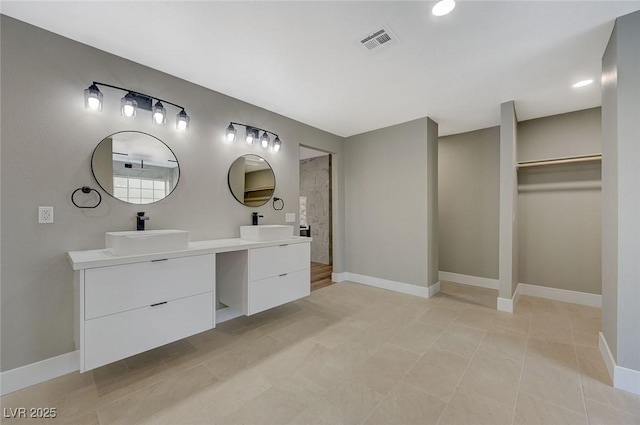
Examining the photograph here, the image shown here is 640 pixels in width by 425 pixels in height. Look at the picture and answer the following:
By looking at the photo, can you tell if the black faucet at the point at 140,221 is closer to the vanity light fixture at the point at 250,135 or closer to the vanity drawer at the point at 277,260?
the vanity drawer at the point at 277,260

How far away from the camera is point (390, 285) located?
4.05 meters

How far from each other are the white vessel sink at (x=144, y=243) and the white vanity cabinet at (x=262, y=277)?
621 millimetres

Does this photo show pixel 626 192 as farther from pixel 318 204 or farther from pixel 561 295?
pixel 318 204

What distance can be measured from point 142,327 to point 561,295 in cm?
491

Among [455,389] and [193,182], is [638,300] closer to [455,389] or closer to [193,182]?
[455,389]

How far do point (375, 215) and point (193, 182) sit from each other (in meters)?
2.73

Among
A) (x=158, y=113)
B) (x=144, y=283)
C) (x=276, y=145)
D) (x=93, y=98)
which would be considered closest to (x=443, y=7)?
(x=276, y=145)

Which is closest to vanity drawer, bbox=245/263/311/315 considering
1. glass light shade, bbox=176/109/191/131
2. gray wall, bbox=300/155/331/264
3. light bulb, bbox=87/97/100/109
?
glass light shade, bbox=176/109/191/131

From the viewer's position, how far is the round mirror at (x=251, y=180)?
3.04m

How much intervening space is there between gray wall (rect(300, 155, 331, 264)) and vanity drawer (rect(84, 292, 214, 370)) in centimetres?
407

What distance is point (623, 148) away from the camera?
179cm

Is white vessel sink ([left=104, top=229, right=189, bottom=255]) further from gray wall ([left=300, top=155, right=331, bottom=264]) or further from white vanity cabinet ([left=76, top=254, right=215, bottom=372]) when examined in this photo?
gray wall ([left=300, top=155, right=331, bottom=264])

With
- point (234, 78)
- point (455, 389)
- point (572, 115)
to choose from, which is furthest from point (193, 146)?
point (572, 115)

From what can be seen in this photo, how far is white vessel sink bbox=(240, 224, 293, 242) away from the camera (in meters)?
2.72
